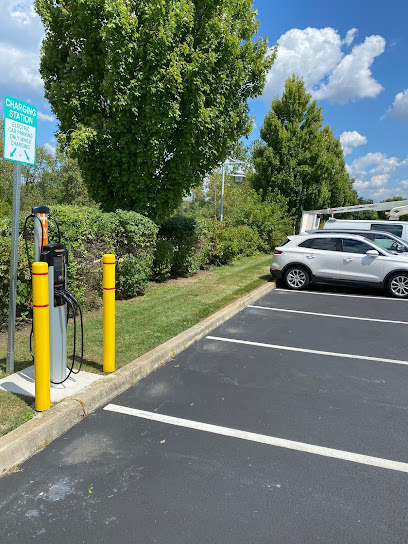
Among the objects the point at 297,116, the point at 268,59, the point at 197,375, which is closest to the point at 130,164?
the point at 268,59

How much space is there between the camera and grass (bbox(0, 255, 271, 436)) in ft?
14.1

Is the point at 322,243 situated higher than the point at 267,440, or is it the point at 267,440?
the point at 322,243

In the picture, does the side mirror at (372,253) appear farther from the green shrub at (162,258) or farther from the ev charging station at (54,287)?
the ev charging station at (54,287)

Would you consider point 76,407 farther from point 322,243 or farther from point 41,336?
point 322,243

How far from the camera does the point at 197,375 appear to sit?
181 inches

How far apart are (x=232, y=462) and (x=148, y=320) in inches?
147

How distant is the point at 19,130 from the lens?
3762 millimetres

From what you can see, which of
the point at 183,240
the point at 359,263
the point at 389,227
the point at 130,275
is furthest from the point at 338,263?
the point at 130,275

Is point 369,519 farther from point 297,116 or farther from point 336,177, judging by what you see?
point 336,177

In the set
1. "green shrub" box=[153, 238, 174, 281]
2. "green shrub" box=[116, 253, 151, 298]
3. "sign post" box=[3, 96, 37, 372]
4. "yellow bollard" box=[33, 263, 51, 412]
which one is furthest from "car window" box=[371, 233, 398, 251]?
"yellow bollard" box=[33, 263, 51, 412]

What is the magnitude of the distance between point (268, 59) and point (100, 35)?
4.48 metres

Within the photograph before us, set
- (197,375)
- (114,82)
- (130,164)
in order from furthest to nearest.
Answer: (130,164) → (114,82) → (197,375)

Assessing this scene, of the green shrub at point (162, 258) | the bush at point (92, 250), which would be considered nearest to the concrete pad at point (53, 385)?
the bush at point (92, 250)

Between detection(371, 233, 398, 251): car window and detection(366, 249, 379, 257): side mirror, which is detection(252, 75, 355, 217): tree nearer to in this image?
detection(371, 233, 398, 251): car window
